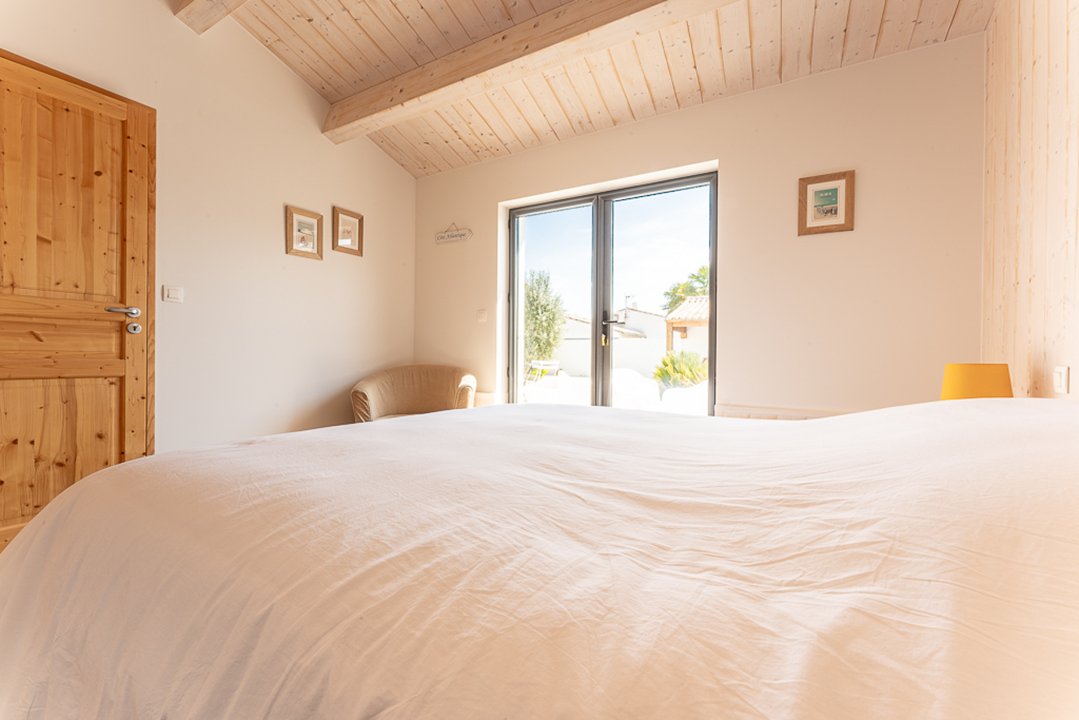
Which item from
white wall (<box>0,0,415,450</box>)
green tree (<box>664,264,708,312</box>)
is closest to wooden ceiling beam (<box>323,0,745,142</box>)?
white wall (<box>0,0,415,450</box>)

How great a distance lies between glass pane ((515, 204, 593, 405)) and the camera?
3969 millimetres

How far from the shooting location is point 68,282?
249cm

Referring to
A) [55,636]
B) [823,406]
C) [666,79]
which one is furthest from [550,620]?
[666,79]

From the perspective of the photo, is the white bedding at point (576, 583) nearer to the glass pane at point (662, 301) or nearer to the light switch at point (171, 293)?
the light switch at point (171, 293)

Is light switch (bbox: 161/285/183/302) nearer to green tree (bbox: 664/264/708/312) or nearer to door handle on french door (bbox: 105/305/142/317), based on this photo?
door handle on french door (bbox: 105/305/142/317)

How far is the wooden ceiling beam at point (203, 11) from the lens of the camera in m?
2.83

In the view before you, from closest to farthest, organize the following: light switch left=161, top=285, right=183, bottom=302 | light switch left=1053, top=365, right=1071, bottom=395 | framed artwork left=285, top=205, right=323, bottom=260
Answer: light switch left=1053, top=365, right=1071, bottom=395 < light switch left=161, top=285, right=183, bottom=302 < framed artwork left=285, top=205, right=323, bottom=260

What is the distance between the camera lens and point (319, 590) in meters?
0.62

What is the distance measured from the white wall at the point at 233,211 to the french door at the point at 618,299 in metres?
1.32

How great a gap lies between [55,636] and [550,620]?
A: 1.03 metres

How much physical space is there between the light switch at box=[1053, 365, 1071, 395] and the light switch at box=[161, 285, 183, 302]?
398 centimetres

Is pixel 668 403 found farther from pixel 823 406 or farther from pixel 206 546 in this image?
pixel 206 546

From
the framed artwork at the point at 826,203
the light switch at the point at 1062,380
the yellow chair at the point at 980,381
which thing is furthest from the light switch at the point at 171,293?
the light switch at the point at 1062,380

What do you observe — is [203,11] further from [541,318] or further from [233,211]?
[541,318]
